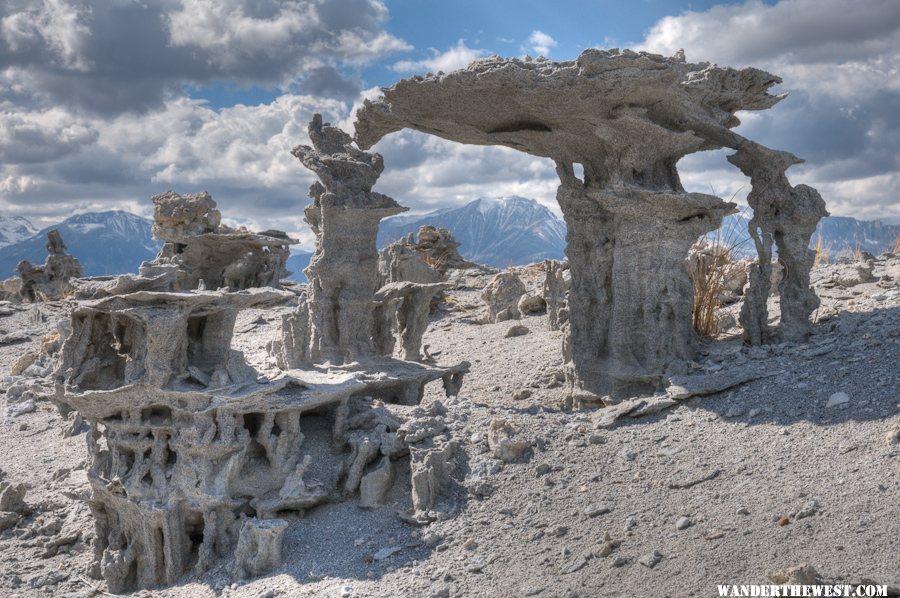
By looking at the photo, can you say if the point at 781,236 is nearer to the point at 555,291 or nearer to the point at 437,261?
the point at 555,291

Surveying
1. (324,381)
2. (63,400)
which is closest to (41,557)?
(63,400)

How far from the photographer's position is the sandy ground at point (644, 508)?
489 cm

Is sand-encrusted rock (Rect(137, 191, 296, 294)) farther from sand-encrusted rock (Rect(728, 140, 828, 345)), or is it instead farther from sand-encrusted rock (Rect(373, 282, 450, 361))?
sand-encrusted rock (Rect(728, 140, 828, 345))

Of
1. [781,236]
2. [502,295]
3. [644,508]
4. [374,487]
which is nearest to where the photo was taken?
[644,508]

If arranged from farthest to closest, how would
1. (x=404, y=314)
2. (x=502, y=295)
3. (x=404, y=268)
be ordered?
(x=502, y=295) < (x=404, y=268) < (x=404, y=314)

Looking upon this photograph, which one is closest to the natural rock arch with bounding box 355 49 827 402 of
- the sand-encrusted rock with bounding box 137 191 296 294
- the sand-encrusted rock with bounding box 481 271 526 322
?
the sand-encrusted rock with bounding box 481 271 526 322

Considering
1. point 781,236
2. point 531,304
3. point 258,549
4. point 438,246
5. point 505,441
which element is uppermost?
point 438,246

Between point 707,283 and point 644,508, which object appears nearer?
point 644,508

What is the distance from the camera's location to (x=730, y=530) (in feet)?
16.8

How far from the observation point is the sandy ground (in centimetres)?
489

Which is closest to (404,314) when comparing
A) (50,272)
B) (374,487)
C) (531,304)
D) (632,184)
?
(632,184)

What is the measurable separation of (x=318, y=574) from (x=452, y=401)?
258cm

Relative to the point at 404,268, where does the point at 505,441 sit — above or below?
below

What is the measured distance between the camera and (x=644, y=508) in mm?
5734
